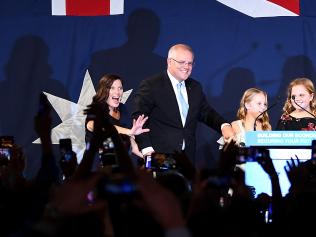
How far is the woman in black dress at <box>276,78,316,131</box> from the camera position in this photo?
5.73 m

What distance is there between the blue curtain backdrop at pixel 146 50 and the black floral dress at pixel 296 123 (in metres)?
0.42

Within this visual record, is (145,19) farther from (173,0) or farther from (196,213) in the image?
(196,213)

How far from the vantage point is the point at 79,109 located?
6672 millimetres

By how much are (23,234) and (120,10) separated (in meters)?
5.12

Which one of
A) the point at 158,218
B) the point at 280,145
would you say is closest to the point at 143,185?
the point at 158,218

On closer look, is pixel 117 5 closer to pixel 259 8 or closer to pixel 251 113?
pixel 259 8

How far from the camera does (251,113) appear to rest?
6.15m

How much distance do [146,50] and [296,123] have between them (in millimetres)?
1652

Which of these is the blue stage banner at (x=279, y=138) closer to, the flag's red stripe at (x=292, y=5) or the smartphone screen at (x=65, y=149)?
the smartphone screen at (x=65, y=149)

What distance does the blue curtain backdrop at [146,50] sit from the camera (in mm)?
6480

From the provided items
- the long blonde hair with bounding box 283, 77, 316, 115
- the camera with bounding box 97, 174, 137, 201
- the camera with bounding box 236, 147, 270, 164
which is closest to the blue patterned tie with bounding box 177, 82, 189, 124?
the long blonde hair with bounding box 283, 77, 316, 115

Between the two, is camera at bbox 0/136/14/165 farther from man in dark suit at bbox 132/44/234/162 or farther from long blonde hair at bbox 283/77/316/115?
long blonde hair at bbox 283/77/316/115

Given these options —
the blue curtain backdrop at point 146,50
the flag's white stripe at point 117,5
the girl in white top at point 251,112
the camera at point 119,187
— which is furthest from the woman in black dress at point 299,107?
the camera at point 119,187

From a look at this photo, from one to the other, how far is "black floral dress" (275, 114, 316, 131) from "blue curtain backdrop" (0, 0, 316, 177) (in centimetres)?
42
